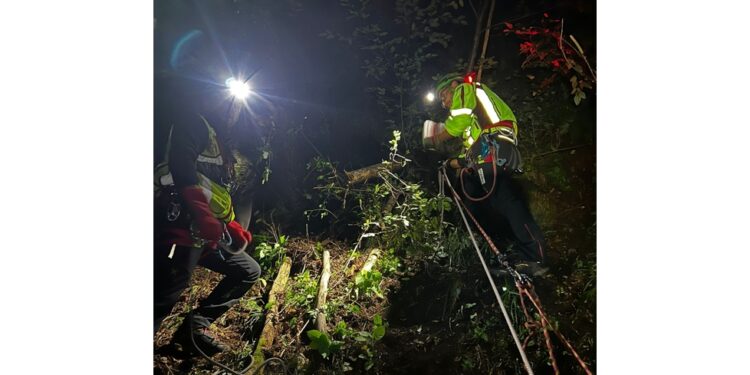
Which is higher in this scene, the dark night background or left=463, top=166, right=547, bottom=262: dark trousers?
the dark night background

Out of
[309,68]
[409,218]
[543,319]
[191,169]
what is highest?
[309,68]

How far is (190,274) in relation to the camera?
1636 mm

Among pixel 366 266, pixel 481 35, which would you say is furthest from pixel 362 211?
pixel 481 35

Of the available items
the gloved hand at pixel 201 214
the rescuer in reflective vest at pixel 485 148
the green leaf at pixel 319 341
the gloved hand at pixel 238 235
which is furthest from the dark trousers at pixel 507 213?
the gloved hand at pixel 201 214

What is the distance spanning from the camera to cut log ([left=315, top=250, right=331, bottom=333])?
63.7 inches

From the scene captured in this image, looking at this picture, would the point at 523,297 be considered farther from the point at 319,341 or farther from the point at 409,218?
the point at 319,341

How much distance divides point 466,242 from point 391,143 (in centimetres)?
52

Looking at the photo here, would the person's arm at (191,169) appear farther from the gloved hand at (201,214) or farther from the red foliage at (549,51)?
the red foliage at (549,51)

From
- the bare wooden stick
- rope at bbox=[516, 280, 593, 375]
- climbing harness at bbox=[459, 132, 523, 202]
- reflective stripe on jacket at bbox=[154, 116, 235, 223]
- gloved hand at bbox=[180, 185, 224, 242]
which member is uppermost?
climbing harness at bbox=[459, 132, 523, 202]

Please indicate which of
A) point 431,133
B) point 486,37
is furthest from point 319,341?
point 486,37

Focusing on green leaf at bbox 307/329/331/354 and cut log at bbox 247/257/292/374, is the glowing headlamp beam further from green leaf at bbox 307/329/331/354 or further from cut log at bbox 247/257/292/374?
green leaf at bbox 307/329/331/354

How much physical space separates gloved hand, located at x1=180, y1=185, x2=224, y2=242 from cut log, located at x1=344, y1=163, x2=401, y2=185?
57 cm

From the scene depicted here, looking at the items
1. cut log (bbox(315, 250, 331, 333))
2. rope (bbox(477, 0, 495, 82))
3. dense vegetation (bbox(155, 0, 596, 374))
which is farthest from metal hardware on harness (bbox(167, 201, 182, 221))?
rope (bbox(477, 0, 495, 82))

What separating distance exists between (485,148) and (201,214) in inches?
47.7
